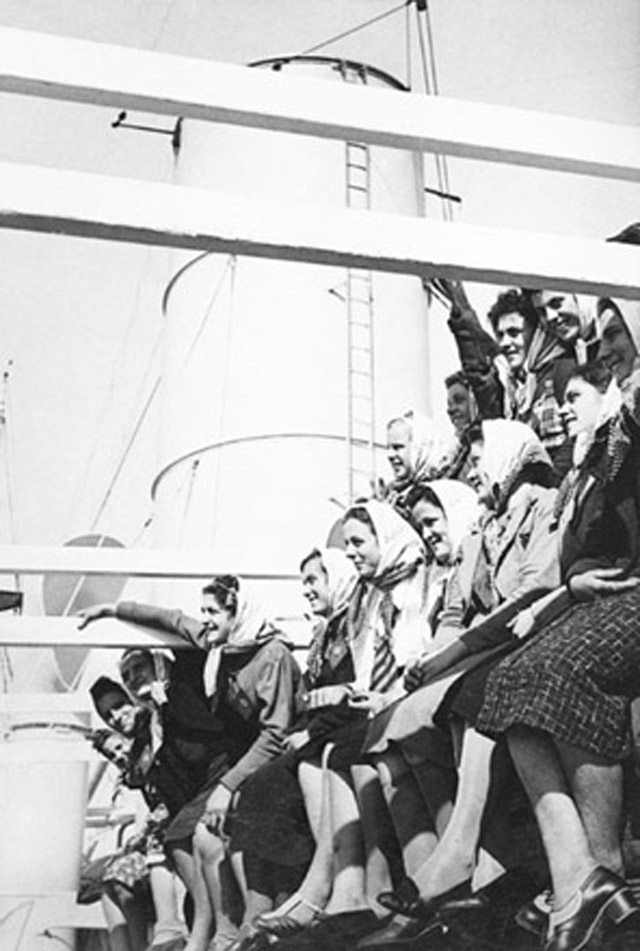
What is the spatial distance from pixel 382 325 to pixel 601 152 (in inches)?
105

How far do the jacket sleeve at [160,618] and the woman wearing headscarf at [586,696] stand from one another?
191 centimetres

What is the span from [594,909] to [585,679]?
320 mm

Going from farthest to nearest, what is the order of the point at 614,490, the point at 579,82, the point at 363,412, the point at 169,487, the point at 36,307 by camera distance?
the point at 363,412 < the point at 169,487 < the point at 36,307 < the point at 579,82 < the point at 614,490

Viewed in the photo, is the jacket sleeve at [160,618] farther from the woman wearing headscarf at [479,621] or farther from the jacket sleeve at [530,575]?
the jacket sleeve at [530,575]

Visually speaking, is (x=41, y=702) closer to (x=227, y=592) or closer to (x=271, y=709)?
(x=227, y=592)

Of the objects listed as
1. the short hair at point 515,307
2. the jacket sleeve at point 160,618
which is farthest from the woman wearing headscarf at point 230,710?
the short hair at point 515,307

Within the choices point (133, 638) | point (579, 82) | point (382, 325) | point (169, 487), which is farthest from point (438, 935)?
point (382, 325)

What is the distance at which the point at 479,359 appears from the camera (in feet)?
12.7

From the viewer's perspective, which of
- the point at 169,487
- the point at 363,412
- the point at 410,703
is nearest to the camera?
the point at 410,703

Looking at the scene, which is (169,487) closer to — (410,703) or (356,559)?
(356,559)

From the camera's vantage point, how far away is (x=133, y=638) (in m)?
5.15

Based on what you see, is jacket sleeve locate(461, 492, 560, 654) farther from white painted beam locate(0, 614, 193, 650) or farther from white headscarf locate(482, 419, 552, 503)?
white painted beam locate(0, 614, 193, 650)

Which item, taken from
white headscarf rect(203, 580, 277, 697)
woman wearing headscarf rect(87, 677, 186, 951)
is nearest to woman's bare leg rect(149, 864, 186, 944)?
woman wearing headscarf rect(87, 677, 186, 951)

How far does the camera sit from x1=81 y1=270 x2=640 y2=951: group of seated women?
108 inches
